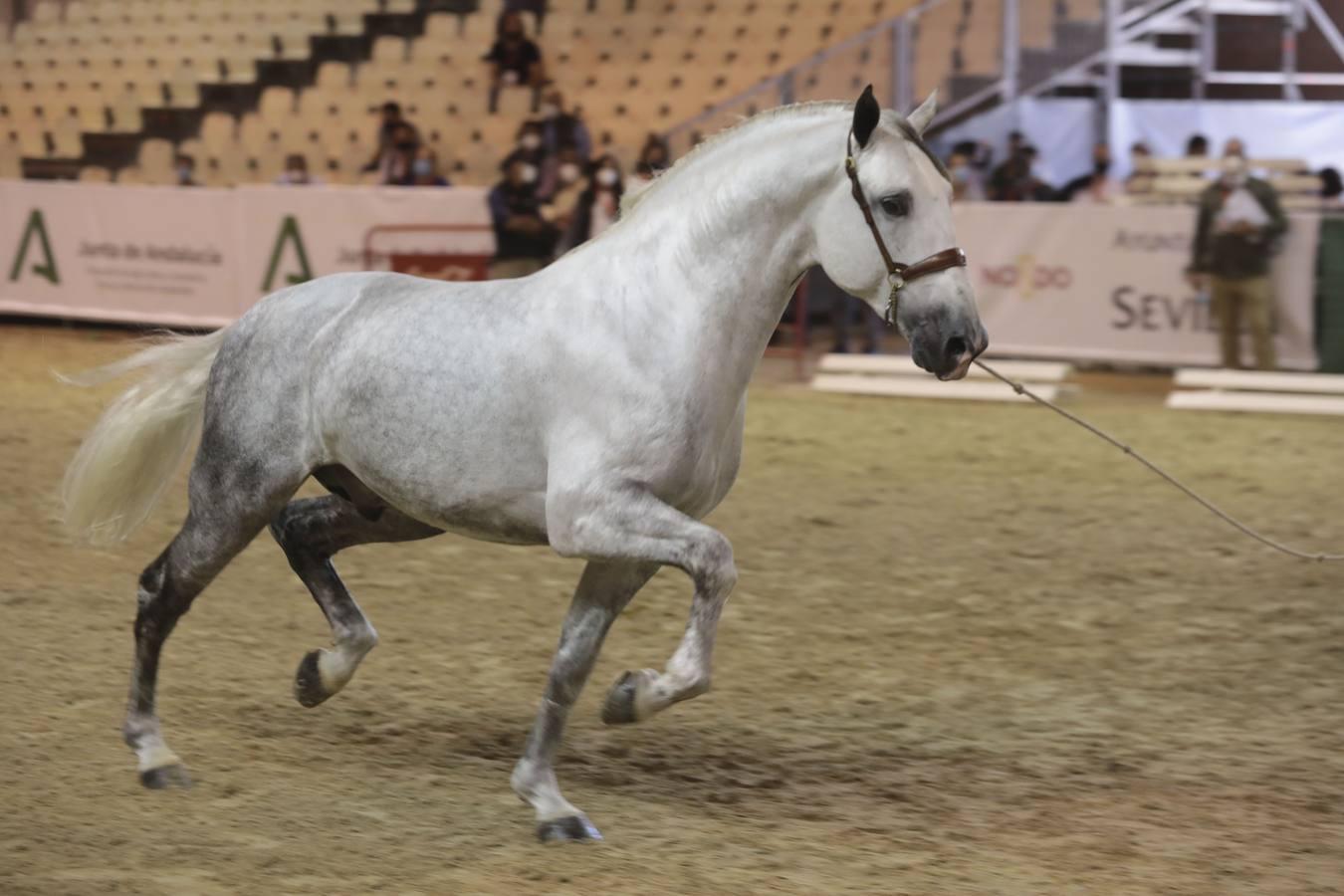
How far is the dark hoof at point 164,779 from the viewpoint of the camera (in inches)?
197

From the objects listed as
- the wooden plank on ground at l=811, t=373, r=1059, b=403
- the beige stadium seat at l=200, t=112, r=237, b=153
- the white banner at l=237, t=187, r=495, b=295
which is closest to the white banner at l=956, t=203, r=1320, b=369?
the wooden plank on ground at l=811, t=373, r=1059, b=403

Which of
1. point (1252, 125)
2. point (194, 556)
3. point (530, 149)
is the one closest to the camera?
point (194, 556)

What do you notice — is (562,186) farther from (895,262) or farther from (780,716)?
(895,262)

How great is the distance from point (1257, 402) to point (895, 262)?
30.2 ft

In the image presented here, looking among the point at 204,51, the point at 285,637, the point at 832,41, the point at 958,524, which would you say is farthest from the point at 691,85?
the point at 285,637

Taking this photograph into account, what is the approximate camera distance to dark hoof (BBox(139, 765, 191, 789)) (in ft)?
16.4

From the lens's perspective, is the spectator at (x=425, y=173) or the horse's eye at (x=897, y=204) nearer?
the horse's eye at (x=897, y=204)

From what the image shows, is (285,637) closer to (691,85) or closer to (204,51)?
(691,85)

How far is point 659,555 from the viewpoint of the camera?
4434 mm

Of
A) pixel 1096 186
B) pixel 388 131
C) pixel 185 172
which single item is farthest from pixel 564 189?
pixel 185 172

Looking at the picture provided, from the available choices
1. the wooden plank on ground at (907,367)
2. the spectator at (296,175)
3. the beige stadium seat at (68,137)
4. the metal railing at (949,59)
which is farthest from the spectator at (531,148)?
the beige stadium seat at (68,137)

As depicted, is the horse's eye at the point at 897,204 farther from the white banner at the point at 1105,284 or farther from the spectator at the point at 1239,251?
the white banner at the point at 1105,284

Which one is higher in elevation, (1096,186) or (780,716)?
(1096,186)

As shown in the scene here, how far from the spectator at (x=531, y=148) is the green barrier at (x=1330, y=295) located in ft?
22.8
